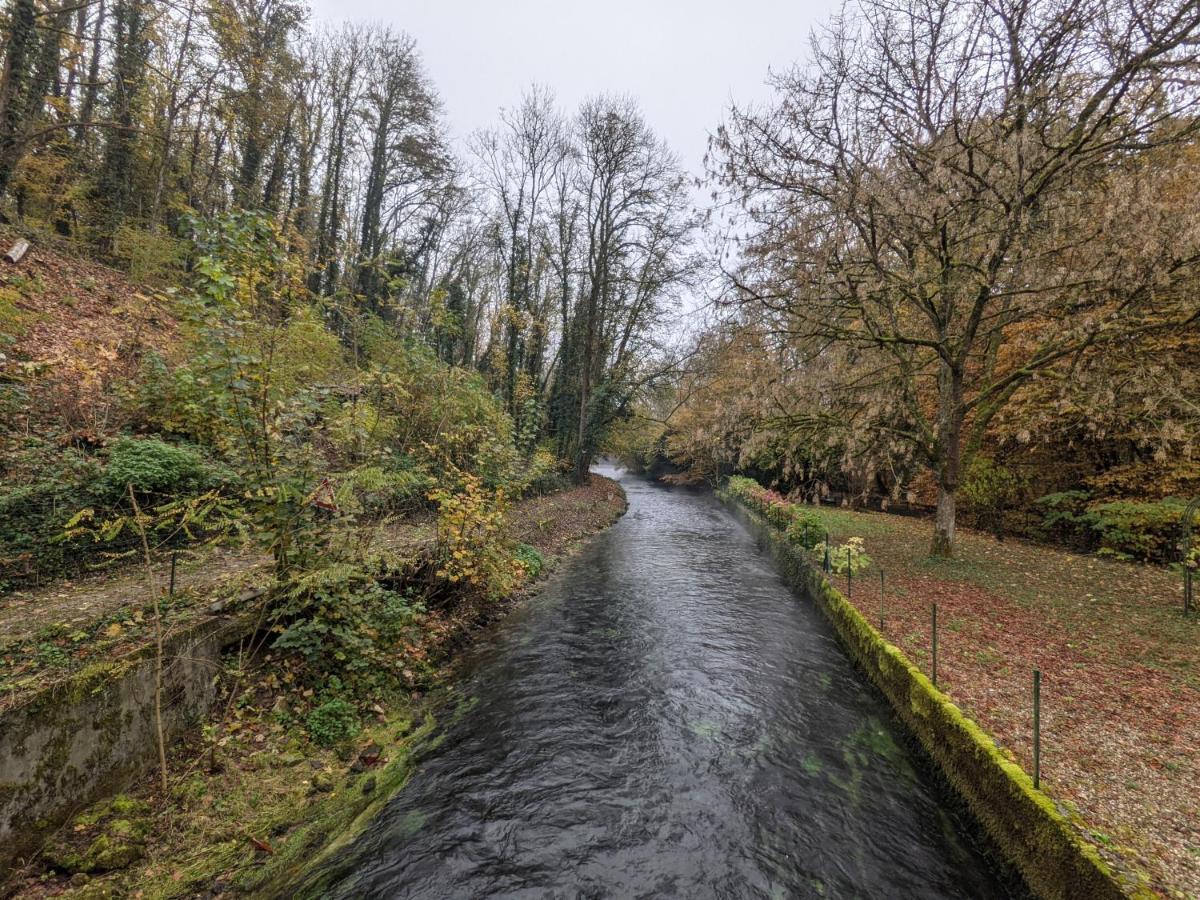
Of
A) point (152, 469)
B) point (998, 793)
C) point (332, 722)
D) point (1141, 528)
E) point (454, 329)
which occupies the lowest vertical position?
point (332, 722)

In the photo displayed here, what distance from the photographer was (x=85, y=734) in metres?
3.29

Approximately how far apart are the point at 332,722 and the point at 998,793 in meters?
5.66

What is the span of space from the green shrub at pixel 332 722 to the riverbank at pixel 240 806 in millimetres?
87

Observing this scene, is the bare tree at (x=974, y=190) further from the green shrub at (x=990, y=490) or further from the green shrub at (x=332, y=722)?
the green shrub at (x=332, y=722)

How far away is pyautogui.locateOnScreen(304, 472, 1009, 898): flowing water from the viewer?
3543 millimetres

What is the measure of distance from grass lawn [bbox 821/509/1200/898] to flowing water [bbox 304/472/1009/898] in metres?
0.88

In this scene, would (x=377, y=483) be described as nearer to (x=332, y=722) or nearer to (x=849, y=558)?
(x=332, y=722)

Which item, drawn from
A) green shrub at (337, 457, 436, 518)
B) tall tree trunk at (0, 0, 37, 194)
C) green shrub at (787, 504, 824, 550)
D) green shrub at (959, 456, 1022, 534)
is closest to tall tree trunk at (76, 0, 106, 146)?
tall tree trunk at (0, 0, 37, 194)

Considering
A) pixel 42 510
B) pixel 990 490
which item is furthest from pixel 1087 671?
pixel 42 510

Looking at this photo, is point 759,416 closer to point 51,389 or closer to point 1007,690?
point 1007,690

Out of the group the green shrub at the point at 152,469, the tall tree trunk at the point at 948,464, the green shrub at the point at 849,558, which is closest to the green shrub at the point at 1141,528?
the tall tree trunk at the point at 948,464

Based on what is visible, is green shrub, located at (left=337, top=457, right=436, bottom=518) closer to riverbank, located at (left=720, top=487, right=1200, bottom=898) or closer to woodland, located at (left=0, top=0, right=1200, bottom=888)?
woodland, located at (left=0, top=0, right=1200, bottom=888)

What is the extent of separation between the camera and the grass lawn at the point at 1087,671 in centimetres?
332

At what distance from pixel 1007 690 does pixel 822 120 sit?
8879mm
